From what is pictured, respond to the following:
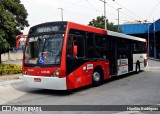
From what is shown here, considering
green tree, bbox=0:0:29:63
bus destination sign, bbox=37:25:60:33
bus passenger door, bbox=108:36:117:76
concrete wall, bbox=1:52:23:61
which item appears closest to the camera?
bus destination sign, bbox=37:25:60:33

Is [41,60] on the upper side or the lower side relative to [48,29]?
lower

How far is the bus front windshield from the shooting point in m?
11.1

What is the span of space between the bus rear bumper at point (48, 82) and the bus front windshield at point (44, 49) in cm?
60

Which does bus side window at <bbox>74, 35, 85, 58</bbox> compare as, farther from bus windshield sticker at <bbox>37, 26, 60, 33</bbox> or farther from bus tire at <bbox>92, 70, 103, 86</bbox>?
bus tire at <bbox>92, 70, 103, 86</bbox>

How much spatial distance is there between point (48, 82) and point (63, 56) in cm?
116

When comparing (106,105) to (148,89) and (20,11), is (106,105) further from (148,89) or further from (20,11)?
(20,11)

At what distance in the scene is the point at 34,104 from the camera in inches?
379

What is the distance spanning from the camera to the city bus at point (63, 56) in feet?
36.2

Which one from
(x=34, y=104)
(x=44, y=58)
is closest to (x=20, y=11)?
(x=44, y=58)

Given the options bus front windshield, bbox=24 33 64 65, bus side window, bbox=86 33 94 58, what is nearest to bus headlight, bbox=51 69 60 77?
bus front windshield, bbox=24 33 64 65

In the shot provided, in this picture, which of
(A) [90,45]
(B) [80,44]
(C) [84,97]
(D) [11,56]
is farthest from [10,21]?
(D) [11,56]

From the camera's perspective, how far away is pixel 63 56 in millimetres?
10945

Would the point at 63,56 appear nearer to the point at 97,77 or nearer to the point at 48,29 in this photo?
the point at 48,29

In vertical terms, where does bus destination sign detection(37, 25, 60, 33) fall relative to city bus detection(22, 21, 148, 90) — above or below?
above
